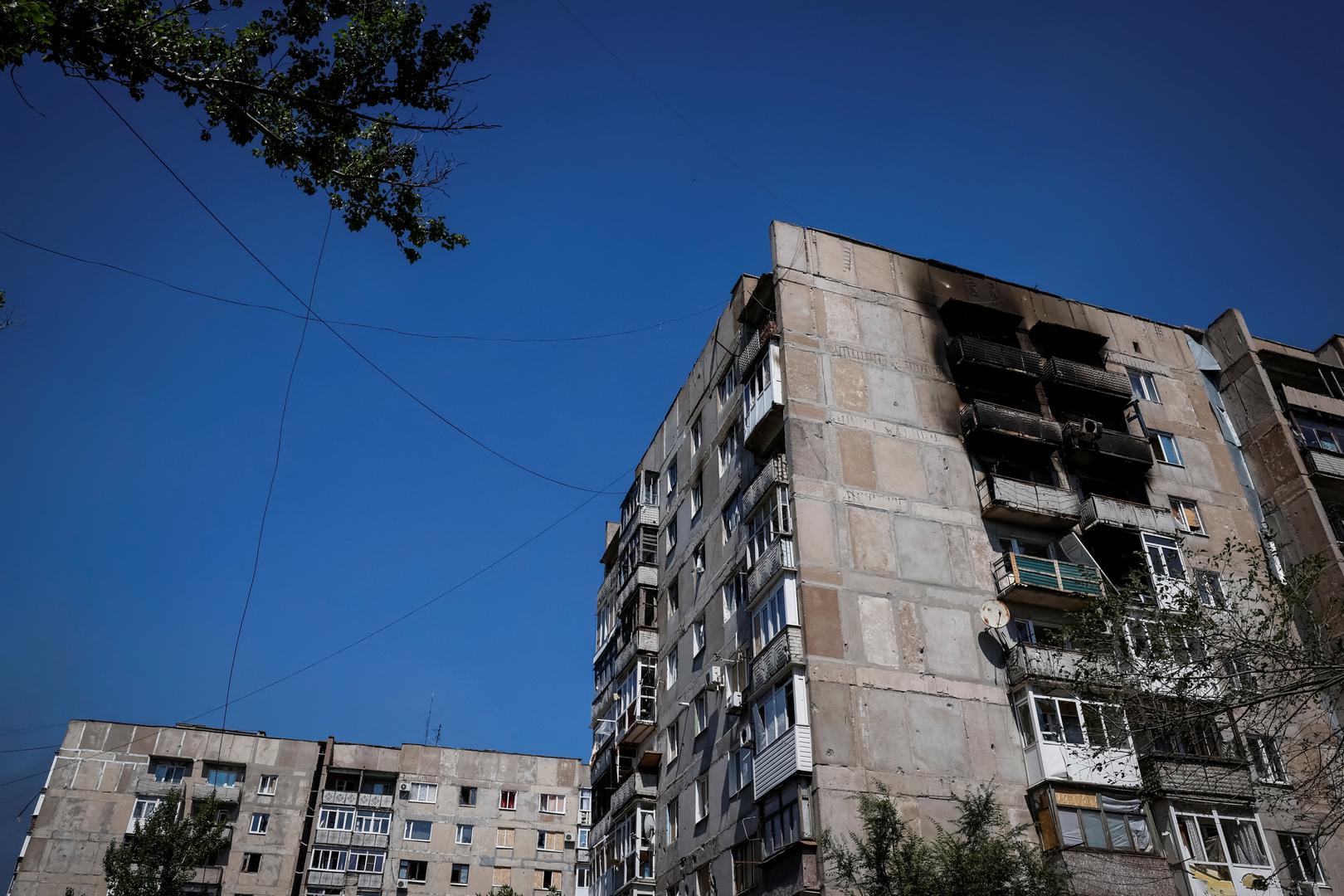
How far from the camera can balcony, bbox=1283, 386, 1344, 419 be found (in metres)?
37.5

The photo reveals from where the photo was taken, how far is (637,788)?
34.4 meters

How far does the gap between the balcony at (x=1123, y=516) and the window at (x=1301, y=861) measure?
892 cm

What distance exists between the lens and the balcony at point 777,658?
85.7ft

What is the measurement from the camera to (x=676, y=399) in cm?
4209

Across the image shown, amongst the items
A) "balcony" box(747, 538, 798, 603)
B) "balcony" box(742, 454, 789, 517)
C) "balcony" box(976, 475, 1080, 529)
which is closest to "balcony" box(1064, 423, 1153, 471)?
"balcony" box(976, 475, 1080, 529)

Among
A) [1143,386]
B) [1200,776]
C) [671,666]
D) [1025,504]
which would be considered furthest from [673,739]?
[1143,386]

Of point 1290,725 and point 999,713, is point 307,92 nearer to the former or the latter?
point 999,713

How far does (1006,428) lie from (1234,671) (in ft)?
39.2

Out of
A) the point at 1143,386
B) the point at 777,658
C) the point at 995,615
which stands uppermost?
the point at 1143,386

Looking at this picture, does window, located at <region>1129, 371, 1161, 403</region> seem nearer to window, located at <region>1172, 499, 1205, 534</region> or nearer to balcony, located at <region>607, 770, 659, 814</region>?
window, located at <region>1172, 499, 1205, 534</region>

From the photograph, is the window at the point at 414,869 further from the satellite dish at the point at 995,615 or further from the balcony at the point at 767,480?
the satellite dish at the point at 995,615

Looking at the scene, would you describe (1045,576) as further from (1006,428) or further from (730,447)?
(730,447)

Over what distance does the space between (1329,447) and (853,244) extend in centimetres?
1883

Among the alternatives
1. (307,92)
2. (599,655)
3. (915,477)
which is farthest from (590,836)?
(307,92)
